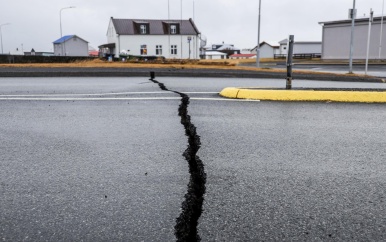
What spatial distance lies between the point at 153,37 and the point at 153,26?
6.12ft

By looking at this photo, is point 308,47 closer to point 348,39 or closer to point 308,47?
point 308,47

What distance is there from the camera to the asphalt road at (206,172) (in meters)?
1.91

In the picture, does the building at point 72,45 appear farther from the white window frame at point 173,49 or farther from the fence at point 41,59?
the fence at point 41,59

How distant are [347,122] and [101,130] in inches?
116

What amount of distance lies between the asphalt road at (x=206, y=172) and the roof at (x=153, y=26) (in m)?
51.8

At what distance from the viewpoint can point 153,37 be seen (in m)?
56.2

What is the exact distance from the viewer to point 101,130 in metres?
A: 4.27

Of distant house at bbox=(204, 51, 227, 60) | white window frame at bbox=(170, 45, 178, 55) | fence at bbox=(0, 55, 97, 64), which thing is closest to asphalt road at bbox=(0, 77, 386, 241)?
fence at bbox=(0, 55, 97, 64)

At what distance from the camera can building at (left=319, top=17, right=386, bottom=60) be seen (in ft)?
125

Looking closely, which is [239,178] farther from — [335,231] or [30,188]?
[30,188]

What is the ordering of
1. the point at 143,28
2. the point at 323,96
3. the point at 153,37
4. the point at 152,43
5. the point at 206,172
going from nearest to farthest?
the point at 206,172 < the point at 323,96 < the point at 143,28 < the point at 153,37 < the point at 152,43

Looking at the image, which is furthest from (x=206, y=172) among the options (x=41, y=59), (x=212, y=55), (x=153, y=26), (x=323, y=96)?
(x=212, y=55)

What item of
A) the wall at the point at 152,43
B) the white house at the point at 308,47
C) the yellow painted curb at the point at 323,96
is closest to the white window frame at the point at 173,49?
the wall at the point at 152,43

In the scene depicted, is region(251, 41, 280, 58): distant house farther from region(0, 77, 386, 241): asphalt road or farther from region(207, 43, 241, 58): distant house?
region(0, 77, 386, 241): asphalt road
